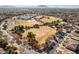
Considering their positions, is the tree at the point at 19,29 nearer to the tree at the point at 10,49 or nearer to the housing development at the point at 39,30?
the housing development at the point at 39,30

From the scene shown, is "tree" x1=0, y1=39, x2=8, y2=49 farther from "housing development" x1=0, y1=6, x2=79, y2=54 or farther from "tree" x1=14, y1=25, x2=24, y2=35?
"tree" x1=14, y1=25, x2=24, y2=35

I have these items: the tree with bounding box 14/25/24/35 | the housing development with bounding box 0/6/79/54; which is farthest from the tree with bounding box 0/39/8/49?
the tree with bounding box 14/25/24/35

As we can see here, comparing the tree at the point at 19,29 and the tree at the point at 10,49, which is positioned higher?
the tree at the point at 19,29

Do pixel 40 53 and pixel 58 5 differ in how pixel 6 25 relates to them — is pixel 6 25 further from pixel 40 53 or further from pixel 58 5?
pixel 58 5

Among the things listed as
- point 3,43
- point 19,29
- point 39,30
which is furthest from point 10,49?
point 39,30

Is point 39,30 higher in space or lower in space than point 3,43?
higher

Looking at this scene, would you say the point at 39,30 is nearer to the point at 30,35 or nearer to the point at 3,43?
the point at 30,35

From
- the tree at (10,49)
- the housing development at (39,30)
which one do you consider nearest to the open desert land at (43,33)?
the housing development at (39,30)

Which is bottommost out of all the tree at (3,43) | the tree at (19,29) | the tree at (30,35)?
the tree at (3,43)
